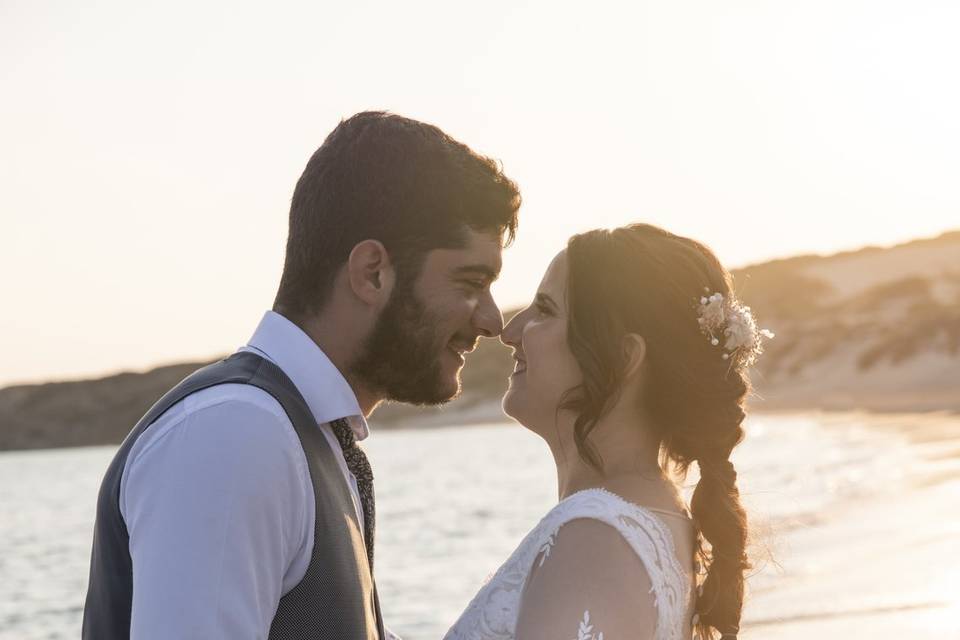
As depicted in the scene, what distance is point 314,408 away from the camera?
→ 8.23ft

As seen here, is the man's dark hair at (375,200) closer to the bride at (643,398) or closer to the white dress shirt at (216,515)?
the white dress shirt at (216,515)

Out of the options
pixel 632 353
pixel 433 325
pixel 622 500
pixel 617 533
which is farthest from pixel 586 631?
pixel 632 353

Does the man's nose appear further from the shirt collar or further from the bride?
the bride

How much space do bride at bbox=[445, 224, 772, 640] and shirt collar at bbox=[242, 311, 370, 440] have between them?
34.2 inches

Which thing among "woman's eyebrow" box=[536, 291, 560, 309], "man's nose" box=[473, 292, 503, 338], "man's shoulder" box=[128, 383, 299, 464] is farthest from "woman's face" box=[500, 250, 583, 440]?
"man's shoulder" box=[128, 383, 299, 464]

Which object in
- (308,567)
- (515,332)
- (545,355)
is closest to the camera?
(308,567)

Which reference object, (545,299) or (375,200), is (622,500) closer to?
(545,299)

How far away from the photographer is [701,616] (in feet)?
11.3

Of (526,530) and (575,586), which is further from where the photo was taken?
(526,530)

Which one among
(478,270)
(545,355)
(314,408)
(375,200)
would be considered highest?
(375,200)

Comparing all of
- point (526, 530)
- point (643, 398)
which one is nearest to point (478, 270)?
point (643, 398)

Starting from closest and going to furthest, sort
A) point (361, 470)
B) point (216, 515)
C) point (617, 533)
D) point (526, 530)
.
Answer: point (216, 515)
point (361, 470)
point (617, 533)
point (526, 530)

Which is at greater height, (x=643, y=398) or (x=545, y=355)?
(x=545, y=355)

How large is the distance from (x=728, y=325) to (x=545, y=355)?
1.69 ft
